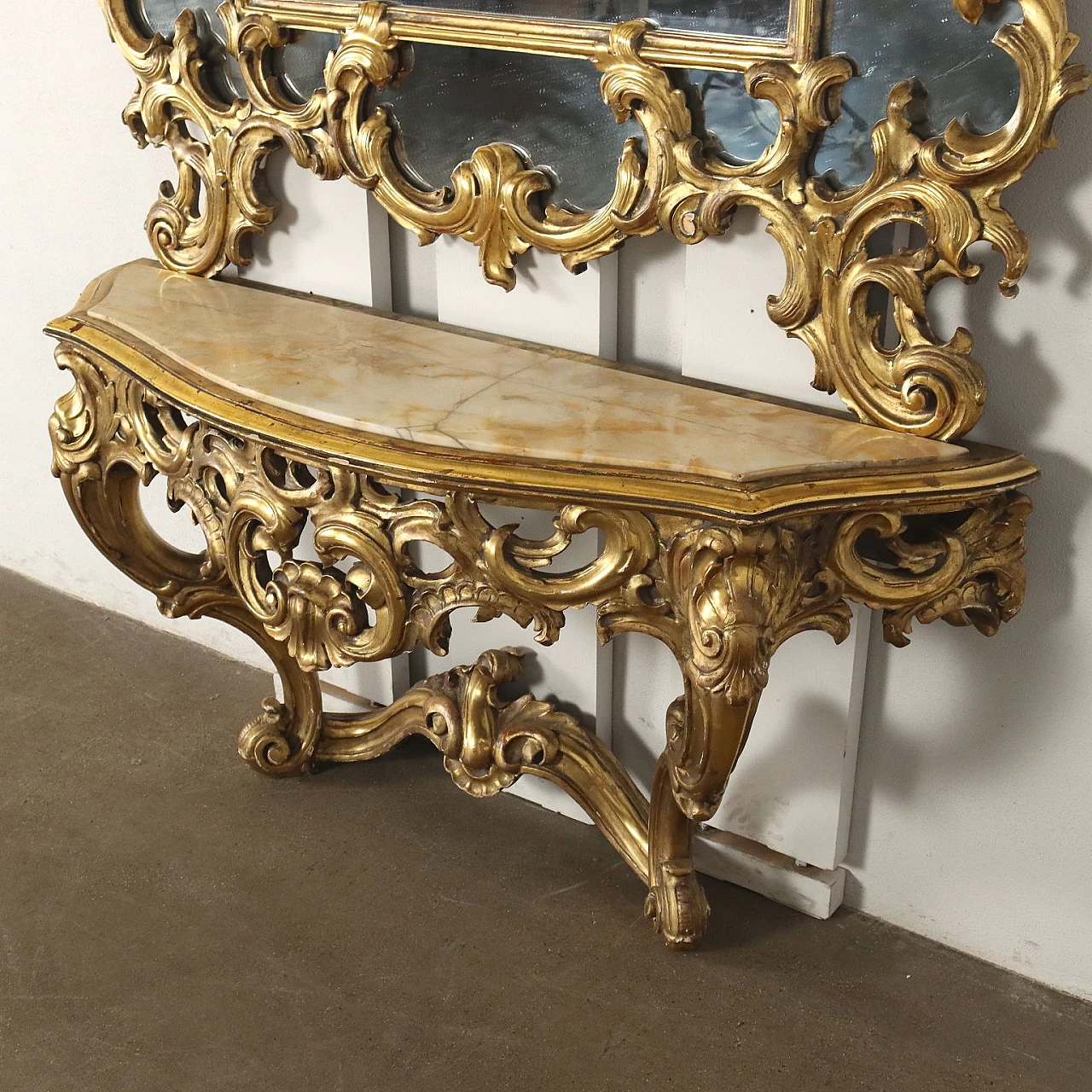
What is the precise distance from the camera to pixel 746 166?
5.51 feet

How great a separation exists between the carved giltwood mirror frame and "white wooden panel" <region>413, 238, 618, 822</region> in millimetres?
72

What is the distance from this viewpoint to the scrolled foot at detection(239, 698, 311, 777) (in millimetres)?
2441

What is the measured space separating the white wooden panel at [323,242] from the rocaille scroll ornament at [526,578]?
0.40 metres

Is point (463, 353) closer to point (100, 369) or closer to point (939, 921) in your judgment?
point (100, 369)

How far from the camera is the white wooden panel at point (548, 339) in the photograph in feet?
6.48

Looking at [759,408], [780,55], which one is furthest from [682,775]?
[780,55]

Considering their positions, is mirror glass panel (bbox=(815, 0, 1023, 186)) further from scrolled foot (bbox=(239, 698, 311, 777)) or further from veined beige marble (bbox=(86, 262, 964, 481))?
scrolled foot (bbox=(239, 698, 311, 777))

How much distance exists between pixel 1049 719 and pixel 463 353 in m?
0.97

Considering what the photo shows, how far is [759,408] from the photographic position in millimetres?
1756

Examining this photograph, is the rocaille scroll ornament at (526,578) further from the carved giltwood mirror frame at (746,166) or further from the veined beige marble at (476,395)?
the carved giltwood mirror frame at (746,166)

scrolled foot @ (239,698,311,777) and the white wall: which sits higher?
the white wall

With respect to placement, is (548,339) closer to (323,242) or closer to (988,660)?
(323,242)

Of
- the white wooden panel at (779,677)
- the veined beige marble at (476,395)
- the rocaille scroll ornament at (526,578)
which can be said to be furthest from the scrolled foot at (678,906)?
the veined beige marble at (476,395)

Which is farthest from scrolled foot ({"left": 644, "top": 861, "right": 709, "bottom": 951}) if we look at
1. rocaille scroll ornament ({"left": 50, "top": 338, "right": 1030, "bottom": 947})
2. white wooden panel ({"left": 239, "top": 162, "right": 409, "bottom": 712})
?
white wooden panel ({"left": 239, "top": 162, "right": 409, "bottom": 712})
